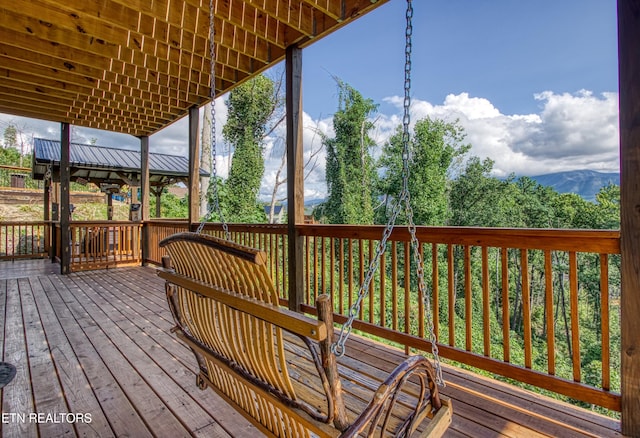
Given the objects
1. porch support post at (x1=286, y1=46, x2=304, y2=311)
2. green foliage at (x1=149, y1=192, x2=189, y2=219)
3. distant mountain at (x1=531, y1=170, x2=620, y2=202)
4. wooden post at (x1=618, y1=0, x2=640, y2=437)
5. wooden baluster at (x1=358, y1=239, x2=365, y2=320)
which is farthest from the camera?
distant mountain at (x1=531, y1=170, x2=620, y2=202)

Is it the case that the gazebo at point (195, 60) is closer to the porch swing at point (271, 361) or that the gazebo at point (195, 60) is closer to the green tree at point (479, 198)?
the porch swing at point (271, 361)

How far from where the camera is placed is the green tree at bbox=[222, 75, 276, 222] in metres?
14.9

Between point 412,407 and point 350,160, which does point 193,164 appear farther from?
point 350,160

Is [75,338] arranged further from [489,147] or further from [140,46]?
Result: [489,147]

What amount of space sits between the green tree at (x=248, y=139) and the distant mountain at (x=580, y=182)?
18.5 meters

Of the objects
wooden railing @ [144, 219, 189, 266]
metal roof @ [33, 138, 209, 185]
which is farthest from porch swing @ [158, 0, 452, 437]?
metal roof @ [33, 138, 209, 185]

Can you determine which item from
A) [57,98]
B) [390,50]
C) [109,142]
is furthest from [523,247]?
[109,142]

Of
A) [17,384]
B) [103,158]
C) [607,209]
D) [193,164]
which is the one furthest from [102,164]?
[607,209]

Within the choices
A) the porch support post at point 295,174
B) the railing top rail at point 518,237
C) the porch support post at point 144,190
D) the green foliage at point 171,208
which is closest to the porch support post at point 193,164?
the porch support post at point 144,190

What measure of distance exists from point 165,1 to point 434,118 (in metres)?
18.7

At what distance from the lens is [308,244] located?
3295 millimetres

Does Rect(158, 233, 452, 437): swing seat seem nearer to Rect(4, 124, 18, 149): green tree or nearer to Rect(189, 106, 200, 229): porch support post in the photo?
Rect(189, 106, 200, 229): porch support post

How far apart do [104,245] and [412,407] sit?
730cm

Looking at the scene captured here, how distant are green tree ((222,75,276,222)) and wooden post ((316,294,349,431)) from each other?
1438cm
